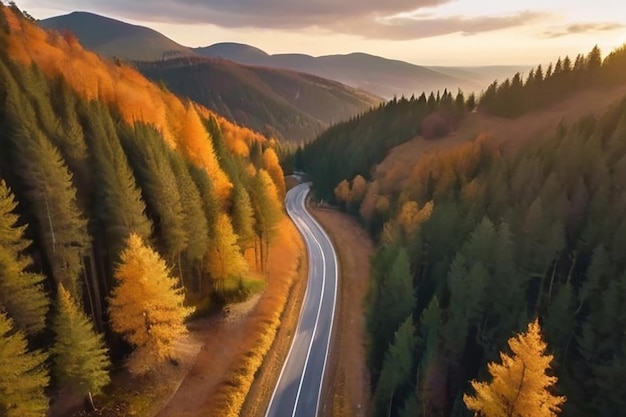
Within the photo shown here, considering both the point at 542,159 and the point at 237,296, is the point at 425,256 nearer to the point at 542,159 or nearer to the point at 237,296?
the point at 542,159

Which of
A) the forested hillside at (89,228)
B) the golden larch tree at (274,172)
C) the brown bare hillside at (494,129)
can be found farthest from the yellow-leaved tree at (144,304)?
the golden larch tree at (274,172)

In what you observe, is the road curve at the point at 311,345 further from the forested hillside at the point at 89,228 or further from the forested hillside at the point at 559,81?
the forested hillside at the point at 559,81

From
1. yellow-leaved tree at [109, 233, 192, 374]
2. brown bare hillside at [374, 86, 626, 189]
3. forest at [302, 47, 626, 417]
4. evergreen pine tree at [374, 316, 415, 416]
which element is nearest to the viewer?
forest at [302, 47, 626, 417]

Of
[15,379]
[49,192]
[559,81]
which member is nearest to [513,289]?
[15,379]

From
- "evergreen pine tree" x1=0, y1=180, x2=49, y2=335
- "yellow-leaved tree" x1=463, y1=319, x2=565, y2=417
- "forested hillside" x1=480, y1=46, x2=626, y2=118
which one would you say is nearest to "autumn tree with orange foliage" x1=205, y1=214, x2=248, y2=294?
"evergreen pine tree" x1=0, y1=180, x2=49, y2=335

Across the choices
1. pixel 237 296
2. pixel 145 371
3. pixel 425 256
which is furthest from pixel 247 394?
pixel 425 256

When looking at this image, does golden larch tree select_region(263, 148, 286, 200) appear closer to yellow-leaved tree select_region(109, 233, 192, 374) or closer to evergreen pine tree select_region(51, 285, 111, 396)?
yellow-leaved tree select_region(109, 233, 192, 374)
